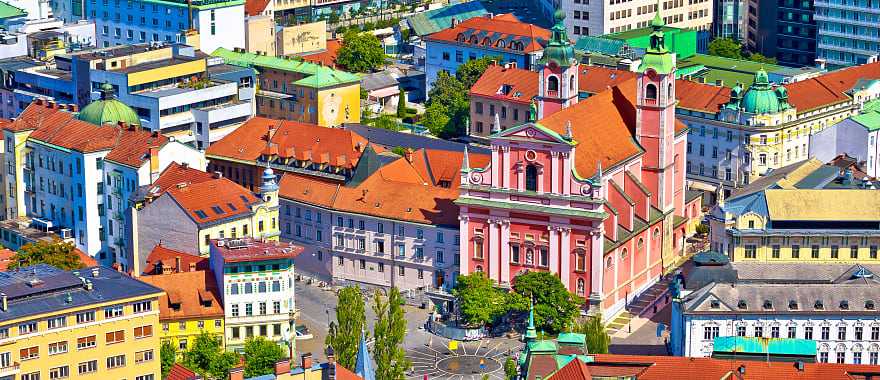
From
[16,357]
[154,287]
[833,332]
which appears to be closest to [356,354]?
[154,287]

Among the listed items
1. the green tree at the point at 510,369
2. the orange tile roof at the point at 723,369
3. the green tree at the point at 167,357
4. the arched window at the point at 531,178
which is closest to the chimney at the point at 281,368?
the orange tile roof at the point at 723,369

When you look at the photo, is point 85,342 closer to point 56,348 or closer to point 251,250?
point 56,348

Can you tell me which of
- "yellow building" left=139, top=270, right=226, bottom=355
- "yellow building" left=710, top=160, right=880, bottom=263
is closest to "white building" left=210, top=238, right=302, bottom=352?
"yellow building" left=139, top=270, right=226, bottom=355

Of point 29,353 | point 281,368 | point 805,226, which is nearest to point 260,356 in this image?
point 29,353

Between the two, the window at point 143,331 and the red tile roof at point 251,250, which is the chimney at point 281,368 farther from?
the red tile roof at point 251,250

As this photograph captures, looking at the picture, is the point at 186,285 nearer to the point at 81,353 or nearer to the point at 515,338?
the point at 81,353

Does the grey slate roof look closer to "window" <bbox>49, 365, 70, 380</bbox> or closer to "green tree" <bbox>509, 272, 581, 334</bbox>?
"window" <bbox>49, 365, 70, 380</bbox>
